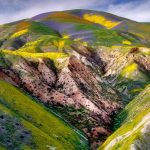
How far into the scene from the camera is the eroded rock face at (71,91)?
137 metres

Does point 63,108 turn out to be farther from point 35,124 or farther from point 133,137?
point 133,137

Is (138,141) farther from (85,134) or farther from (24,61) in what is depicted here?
(24,61)

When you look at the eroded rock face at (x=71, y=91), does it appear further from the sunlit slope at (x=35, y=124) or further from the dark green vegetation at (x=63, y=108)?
the sunlit slope at (x=35, y=124)

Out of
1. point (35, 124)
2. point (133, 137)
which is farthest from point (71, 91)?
point (133, 137)

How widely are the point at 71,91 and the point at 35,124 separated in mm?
33962

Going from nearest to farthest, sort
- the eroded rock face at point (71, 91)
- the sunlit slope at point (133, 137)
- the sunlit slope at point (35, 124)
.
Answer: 1. the sunlit slope at point (133, 137)
2. the sunlit slope at point (35, 124)
3. the eroded rock face at point (71, 91)

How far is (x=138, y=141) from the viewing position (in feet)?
322

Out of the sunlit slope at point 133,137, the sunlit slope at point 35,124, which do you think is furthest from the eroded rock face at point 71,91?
the sunlit slope at point 133,137

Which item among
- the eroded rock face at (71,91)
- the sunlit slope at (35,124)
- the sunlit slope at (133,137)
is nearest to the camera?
the sunlit slope at (133,137)

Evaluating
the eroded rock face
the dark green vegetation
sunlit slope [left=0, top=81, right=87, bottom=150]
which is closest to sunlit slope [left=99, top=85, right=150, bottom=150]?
the dark green vegetation

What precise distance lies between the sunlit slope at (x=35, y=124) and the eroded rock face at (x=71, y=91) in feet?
35.7

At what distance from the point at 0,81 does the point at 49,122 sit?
2044cm

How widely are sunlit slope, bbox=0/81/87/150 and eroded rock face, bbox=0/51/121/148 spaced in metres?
10.9

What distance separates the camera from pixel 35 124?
376 ft
